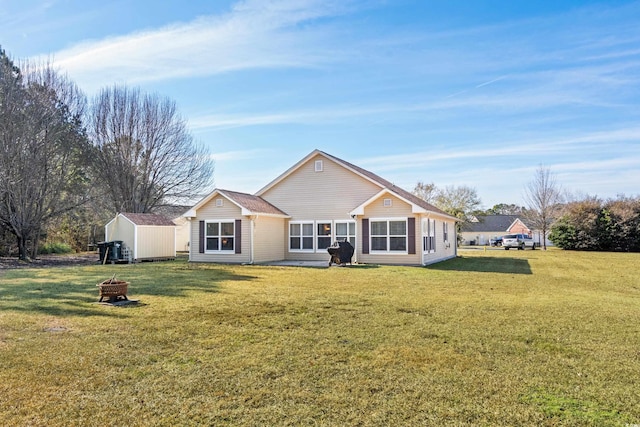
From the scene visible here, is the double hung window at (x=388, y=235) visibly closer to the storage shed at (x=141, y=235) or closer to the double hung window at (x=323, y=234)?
the double hung window at (x=323, y=234)

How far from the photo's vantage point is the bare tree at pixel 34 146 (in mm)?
19219

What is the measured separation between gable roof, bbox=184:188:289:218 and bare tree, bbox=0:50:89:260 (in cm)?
821

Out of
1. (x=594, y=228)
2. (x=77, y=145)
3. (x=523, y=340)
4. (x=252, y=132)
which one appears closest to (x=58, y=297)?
(x=523, y=340)

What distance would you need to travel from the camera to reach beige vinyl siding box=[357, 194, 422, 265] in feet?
56.3

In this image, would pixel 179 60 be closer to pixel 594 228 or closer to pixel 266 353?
pixel 266 353

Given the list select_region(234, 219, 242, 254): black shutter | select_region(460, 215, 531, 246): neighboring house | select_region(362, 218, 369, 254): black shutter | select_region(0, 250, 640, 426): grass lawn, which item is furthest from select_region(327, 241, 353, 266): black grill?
select_region(460, 215, 531, 246): neighboring house

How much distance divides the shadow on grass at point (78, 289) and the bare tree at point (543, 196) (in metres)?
35.6

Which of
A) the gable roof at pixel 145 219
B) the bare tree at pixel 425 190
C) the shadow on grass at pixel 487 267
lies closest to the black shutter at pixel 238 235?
the gable roof at pixel 145 219

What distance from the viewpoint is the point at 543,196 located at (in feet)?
128

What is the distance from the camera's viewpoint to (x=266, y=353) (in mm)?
4777

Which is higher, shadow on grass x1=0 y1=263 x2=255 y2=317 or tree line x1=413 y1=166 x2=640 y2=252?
tree line x1=413 y1=166 x2=640 y2=252

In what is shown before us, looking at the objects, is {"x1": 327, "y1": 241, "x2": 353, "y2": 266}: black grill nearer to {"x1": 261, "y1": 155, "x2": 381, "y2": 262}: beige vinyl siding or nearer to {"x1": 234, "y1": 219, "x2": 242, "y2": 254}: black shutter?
{"x1": 261, "y1": 155, "x2": 381, "y2": 262}: beige vinyl siding

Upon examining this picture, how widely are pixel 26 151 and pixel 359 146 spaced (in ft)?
59.0

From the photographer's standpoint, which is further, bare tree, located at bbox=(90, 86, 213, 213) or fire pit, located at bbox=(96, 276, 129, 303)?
bare tree, located at bbox=(90, 86, 213, 213)
